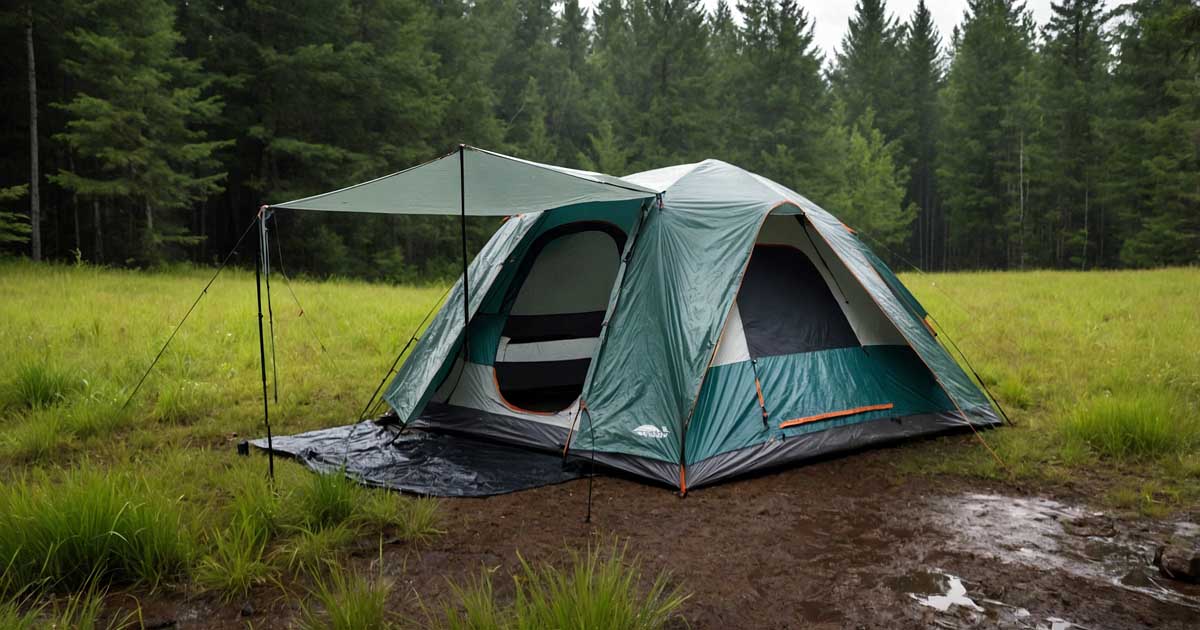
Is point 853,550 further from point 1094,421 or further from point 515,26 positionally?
point 515,26

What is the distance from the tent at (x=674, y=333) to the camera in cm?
449

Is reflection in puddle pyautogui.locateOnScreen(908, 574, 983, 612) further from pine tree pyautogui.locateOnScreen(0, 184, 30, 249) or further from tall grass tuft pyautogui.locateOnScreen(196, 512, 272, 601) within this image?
pine tree pyautogui.locateOnScreen(0, 184, 30, 249)

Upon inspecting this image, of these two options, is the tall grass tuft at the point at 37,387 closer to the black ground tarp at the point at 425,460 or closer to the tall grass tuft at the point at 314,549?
the black ground tarp at the point at 425,460

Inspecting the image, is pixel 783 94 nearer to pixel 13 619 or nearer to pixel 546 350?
pixel 546 350

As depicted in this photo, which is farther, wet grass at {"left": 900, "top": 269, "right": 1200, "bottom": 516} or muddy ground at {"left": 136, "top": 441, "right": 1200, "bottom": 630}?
wet grass at {"left": 900, "top": 269, "right": 1200, "bottom": 516}

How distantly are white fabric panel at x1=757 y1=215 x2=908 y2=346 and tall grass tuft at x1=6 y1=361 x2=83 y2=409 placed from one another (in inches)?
226

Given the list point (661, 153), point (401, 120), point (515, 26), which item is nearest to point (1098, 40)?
point (661, 153)

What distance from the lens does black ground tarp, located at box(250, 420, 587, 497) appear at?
174 inches

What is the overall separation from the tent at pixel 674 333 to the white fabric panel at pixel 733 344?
0.02 metres

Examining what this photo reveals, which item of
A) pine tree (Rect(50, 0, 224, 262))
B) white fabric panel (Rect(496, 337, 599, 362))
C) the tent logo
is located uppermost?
pine tree (Rect(50, 0, 224, 262))

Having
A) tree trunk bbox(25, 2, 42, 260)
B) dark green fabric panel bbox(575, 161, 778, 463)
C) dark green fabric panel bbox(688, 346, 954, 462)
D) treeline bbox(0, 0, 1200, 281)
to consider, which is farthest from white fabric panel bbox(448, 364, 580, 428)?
tree trunk bbox(25, 2, 42, 260)

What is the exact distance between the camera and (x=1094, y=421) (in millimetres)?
5023

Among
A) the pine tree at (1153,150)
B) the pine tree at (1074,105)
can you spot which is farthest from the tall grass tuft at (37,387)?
the pine tree at (1074,105)

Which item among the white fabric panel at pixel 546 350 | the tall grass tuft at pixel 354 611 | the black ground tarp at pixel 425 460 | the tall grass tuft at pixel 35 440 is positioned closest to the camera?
the tall grass tuft at pixel 354 611
